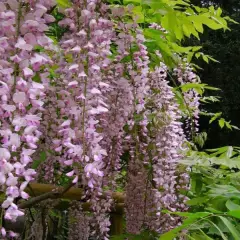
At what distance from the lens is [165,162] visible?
2.21 m

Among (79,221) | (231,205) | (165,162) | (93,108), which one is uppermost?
(93,108)

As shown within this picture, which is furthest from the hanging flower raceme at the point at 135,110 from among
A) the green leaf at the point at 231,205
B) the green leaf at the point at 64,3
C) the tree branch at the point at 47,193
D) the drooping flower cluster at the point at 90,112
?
the green leaf at the point at 231,205

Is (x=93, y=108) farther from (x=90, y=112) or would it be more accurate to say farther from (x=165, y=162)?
(x=165, y=162)

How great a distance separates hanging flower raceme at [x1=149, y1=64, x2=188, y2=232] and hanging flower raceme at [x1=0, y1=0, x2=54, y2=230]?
36.8 inches

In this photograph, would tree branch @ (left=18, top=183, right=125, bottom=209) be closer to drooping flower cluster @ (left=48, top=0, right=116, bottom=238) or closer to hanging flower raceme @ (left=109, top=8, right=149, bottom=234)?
hanging flower raceme @ (left=109, top=8, right=149, bottom=234)

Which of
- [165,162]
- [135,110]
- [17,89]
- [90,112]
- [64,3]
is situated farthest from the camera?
[165,162]

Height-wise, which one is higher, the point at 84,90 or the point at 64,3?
the point at 64,3

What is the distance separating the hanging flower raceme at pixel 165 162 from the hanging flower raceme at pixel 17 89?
93 cm

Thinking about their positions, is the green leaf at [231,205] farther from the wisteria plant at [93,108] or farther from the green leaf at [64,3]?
the green leaf at [64,3]

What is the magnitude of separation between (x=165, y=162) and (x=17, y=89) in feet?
3.55

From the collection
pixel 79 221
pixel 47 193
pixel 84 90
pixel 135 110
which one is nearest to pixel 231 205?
pixel 135 110

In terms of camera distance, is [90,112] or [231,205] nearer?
[90,112]

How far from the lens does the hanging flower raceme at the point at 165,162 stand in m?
2.19

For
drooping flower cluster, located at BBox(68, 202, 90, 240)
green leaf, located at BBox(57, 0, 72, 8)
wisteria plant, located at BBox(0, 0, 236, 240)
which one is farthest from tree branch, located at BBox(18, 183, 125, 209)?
green leaf, located at BBox(57, 0, 72, 8)
